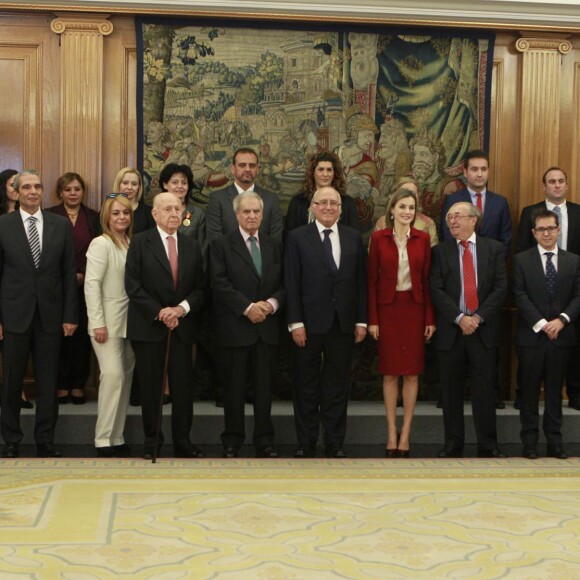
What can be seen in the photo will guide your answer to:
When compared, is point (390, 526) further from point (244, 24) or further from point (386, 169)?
point (244, 24)

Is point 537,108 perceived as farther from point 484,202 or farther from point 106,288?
point 106,288

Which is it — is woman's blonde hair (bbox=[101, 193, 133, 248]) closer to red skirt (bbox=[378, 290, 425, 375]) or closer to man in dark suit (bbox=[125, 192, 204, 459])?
man in dark suit (bbox=[125, 192, 204, 459])

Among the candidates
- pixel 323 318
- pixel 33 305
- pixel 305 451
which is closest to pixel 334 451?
pixel 305 451

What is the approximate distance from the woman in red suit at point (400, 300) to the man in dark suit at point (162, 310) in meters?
1.10

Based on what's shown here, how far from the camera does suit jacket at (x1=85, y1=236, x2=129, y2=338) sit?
20.4 feet

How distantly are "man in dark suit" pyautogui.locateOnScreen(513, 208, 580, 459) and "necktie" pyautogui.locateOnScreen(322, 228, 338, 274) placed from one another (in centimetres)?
114

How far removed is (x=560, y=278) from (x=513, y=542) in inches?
99.4

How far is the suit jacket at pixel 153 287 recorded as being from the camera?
20.0 feet

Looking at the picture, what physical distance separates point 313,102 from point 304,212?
106 cm

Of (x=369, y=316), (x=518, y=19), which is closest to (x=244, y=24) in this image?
(x=518, y=19)

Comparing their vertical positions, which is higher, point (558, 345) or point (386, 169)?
point (386, 169)

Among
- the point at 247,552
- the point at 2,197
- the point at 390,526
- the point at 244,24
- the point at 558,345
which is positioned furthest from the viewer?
the point at 244,24

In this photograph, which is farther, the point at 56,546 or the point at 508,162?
the point at 508,162

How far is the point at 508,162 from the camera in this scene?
25.7ft
